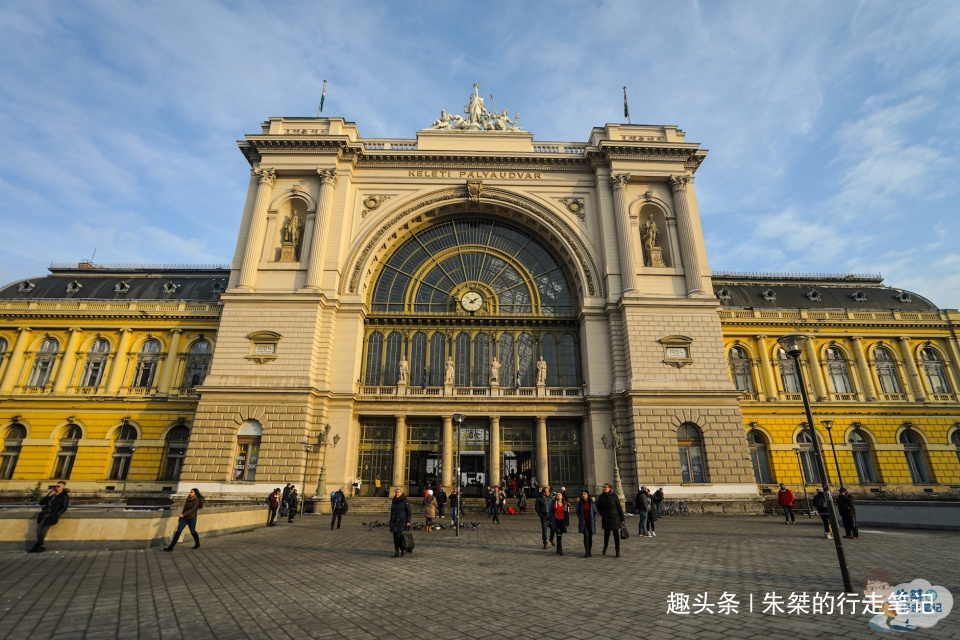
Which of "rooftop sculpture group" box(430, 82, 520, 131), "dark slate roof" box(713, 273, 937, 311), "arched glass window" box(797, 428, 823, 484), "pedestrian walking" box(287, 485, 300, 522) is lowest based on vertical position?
"pedestrian walking" box(287, 485, 300, 522)

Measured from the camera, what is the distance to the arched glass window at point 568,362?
34438mm

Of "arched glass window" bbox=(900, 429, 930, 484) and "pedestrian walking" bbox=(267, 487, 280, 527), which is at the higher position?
"arched glass window" bbox=(900, 429, 930, 484)

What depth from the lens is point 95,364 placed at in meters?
36.8

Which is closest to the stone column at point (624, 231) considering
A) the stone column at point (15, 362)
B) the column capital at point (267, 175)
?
the column capital at point (267, 175)

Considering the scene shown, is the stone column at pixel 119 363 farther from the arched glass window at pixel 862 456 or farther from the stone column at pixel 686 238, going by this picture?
the arched glass window at pixel 862 456

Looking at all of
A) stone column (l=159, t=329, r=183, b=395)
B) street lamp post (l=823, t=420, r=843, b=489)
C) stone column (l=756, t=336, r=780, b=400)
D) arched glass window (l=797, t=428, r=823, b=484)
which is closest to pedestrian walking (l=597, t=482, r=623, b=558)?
street lamp post (l=823, t=420, r=843, b=489)

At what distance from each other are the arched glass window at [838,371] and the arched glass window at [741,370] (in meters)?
6.45

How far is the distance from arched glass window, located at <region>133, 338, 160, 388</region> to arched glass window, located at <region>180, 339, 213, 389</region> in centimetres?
244

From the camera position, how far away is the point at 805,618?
24.3ft

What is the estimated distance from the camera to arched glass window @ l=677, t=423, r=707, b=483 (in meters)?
29.5

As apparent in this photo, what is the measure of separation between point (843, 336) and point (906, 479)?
11.4 metres

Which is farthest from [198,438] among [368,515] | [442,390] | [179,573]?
[179,573]

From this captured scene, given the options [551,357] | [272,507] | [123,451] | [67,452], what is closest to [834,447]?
[551,357]

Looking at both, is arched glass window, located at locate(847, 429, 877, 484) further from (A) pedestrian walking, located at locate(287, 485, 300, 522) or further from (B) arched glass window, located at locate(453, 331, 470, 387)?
(A) pedestrian walking, located at locate(287, 485, 300, 522)
